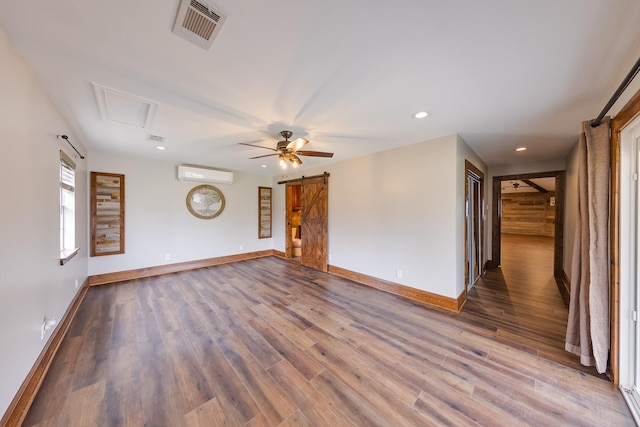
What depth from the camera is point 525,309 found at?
9.68ft

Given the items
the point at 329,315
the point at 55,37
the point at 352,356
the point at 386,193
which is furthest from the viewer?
the point at 386,193

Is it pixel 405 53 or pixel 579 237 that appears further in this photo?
pixel 579 237

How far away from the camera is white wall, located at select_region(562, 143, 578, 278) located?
347cm

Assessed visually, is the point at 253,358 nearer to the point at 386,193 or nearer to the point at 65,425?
the point at 65,425

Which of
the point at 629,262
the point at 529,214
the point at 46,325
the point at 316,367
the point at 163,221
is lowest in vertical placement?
the point at 316,367

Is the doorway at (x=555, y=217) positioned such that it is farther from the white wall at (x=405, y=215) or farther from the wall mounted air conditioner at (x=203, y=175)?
the wall mounted air conditioner at (x=203, y=175)

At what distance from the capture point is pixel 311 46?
138 cm

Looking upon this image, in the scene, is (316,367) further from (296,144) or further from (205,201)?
(205,201)

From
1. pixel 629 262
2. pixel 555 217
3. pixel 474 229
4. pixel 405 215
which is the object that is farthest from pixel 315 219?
pixel 555 217

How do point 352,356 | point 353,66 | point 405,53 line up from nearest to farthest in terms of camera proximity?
point 405,53 → point 353,66 → point 352,356

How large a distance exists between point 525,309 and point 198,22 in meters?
4.56

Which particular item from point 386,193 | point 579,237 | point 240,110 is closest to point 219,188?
point 240,110

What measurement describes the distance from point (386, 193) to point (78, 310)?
187 inches

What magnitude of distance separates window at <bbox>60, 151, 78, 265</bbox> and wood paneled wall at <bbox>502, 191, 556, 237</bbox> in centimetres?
1500
